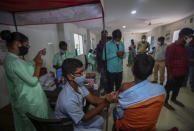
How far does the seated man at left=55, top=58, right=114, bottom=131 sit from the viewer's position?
0.77 m

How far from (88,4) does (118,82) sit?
1582mm

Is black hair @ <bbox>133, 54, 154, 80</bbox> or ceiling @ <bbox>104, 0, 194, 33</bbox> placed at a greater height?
ceiling @ <bbox>104, 0, 194, 33</bbox>

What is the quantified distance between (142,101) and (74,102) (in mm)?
550

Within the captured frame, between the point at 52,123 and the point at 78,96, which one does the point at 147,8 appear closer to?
the point at 78,96

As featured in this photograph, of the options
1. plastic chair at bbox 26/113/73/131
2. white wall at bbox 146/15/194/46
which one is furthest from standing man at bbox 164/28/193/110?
white wall at bbox 146/15/194/46

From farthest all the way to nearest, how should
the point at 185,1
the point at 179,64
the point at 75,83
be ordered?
Answer: the point at 185,1, the point at 179,64, the point at 75,83

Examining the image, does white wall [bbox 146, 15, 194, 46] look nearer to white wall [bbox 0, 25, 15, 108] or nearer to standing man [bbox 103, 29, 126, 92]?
standing man [bbox 103, 29, 126, 92]

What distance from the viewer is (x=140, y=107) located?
2.33 feet

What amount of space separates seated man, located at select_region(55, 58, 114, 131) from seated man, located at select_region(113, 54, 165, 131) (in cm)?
21

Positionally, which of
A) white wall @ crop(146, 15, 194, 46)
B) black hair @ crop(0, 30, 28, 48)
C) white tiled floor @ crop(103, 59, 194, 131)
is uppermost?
white wall @ crop(146, 15, 194, 46)

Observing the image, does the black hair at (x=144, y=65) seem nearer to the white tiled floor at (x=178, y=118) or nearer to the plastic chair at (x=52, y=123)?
the plastic chair at (x=52, y=123)

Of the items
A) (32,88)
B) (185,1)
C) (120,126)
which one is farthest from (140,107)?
(185,1)

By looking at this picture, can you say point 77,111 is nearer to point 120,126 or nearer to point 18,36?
point 120,126

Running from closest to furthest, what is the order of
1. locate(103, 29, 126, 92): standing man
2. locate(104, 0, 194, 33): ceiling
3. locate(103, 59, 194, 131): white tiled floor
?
locate(103, 59, 194, 131): white tiled floor < locate(103, 29, 126, 92): standing man < locate(104, 0, 194, 33): ceiling
